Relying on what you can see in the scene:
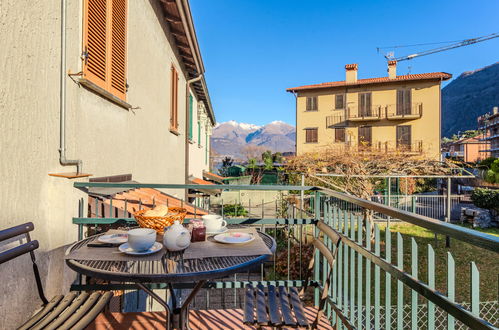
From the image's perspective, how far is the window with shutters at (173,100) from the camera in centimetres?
735

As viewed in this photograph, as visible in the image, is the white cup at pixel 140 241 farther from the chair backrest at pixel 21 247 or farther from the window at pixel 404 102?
Answer: the window at pixel 404 102

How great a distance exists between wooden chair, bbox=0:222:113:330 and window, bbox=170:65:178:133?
5449 mm

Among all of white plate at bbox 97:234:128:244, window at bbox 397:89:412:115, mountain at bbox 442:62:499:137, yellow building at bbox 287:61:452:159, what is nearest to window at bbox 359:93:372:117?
yellow building at bbox 287:61:452:159

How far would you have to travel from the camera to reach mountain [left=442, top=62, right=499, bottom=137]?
102m

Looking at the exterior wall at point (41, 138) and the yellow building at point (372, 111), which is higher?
the yellow building at point (372, 111)

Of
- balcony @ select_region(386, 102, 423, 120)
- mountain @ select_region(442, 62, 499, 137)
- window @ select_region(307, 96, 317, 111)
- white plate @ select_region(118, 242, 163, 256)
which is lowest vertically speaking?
white plate @ select_region(118, 242, 163, 256)

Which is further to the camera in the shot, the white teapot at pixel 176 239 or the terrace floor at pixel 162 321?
the terrace floor at pixel 162 321

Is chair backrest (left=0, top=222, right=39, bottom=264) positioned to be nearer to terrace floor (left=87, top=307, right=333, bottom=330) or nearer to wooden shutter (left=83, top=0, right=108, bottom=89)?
terrace floor (left=87, top=307, right=333, bottom=330)

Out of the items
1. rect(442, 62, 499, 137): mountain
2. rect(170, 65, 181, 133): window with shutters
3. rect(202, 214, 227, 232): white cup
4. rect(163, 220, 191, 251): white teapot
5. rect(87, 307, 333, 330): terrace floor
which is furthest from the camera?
rect(442, 62, 499, 137): mountain

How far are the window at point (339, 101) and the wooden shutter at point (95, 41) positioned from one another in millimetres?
26480

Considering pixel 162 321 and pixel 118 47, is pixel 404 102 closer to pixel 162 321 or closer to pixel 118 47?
pixel 118 47

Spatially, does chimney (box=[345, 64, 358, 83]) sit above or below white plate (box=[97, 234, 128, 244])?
above

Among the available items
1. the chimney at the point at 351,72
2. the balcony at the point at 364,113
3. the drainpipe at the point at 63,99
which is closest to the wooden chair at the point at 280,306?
the drainpipe at the point at 63,99

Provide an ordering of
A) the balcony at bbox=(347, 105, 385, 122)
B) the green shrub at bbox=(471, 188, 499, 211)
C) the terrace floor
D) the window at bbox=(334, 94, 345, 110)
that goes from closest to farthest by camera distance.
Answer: the terrace floor < the green shrub at bbox=(471, 188, 499, 211) < the balcony at bbox=(347, 105, 385, 122) < the window at bbox=(334, 94, 345, 110)
